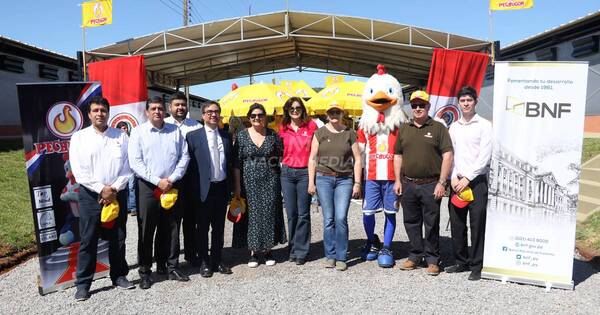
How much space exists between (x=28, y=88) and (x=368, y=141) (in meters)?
3.14

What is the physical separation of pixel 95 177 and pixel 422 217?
2.95 m

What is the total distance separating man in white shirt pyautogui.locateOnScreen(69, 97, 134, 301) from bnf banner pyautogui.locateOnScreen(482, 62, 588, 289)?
3.24 metres

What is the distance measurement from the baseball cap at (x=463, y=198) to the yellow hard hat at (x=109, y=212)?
2956 mm

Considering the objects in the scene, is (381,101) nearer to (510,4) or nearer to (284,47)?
(510,4)

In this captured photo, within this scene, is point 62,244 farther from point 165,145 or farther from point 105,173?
point 165,145

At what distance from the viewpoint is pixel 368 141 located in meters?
4.23

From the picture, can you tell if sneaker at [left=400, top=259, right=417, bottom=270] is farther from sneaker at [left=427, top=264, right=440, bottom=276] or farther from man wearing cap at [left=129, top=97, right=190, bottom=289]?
man wearing cap at [left=129, top=97, right=190, bottom=289]

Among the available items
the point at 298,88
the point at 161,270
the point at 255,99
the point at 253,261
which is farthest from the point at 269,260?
the point at 298,88

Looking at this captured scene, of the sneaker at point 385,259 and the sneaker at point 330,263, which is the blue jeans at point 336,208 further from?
the sneaker at point 385,259

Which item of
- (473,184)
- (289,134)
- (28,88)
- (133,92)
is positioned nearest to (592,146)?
(473,184)

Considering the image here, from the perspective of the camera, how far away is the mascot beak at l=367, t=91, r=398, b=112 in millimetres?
→ 4219

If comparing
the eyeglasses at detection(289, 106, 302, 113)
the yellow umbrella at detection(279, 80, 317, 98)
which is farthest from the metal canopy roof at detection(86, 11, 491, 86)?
the eyeglasses at detection(289, 106, 302, 113)

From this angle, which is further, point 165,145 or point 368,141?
point 368,141

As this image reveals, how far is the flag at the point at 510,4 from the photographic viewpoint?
7797 mm
